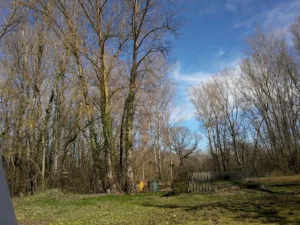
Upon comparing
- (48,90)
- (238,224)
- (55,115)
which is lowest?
(238,224)

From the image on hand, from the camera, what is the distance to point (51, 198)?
1606 centimetres

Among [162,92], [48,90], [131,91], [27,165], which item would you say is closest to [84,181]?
[27,165]

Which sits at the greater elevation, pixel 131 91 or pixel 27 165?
pixel 131 91

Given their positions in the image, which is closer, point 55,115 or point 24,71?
point 24,71

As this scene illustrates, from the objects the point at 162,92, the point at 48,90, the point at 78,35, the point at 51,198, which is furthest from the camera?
the point at 162,92

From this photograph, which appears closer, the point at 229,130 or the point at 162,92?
the point at 162,92

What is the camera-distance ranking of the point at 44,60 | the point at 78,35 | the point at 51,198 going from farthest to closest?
the point at 44,60 → the point at 78,35 → the point at 51,198

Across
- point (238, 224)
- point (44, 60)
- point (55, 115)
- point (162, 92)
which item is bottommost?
point (238, 224)

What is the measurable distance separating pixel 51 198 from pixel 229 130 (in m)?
37.2

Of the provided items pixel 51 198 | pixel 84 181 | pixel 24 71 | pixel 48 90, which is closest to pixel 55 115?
pixel 48 90

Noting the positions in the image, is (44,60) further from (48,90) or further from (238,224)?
(238,224)

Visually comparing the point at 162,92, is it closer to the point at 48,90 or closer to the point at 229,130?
the point at 229,130

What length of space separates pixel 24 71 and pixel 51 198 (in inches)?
458

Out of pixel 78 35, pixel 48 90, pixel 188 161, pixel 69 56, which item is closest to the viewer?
pixel 78 35
